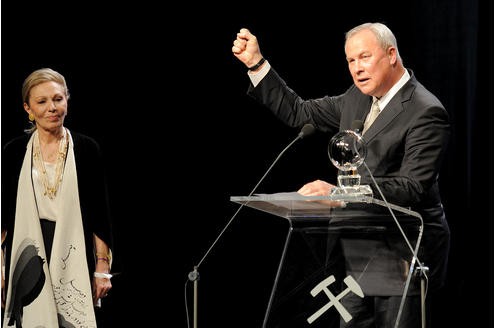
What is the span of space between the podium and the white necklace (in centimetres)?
128

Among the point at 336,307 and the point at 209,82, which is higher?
the point at 209,82

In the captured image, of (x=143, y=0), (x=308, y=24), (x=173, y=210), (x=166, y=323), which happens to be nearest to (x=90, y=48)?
(x=143, y=0)

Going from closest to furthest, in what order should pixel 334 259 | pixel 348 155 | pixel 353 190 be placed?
1. pixel 334 259
2. pixel 353 190
3. pixel 348 155

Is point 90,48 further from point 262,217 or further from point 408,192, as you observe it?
point 408,192

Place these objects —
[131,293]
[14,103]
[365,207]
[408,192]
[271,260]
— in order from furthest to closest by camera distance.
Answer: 1. [271,260]
2. [131,293]
3. [14,103]
4. [408,192]
5. [365,207]

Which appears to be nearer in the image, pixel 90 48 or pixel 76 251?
pixel 76 251

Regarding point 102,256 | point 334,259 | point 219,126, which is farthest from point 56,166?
point 334,259

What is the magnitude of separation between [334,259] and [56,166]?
148 centimetres

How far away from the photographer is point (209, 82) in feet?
12.1

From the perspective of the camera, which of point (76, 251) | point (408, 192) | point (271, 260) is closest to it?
point (408, 192)

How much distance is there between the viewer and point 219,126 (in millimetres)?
3723

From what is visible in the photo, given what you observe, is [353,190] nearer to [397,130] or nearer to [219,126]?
[397,130]

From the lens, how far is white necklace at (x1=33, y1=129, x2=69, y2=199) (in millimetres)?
3004

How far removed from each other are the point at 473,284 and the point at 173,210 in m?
1.66
